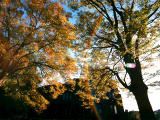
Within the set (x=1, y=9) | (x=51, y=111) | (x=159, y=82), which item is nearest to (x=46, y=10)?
(x=1, y=9)

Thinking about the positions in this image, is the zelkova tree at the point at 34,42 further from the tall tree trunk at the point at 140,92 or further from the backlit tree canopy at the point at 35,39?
the tall tree trunk at the point at 140,92

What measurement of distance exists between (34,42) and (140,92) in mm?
8559

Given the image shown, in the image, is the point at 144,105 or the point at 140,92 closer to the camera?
the point at 144,105

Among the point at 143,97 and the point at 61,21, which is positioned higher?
the point at 61,21

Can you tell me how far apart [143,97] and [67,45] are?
22.3 feet

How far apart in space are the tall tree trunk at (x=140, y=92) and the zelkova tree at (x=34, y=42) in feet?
16.3

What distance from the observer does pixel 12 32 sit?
7.77 m

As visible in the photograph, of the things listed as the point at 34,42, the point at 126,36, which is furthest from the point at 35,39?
the point at 126,36

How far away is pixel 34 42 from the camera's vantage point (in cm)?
845

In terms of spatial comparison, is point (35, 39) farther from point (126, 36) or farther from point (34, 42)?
point (126, 36)

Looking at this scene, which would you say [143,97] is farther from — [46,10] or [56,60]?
[46,10]

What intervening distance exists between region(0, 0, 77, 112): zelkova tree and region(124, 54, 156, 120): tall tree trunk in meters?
4.97

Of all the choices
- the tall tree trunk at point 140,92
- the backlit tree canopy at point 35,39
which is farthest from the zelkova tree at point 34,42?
the tall tree trunk at point 140,92

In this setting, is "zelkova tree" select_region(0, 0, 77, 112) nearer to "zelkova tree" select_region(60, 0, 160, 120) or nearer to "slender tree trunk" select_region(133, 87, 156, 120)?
"zelkova tree" select_region(60, 0, 160, 120)
